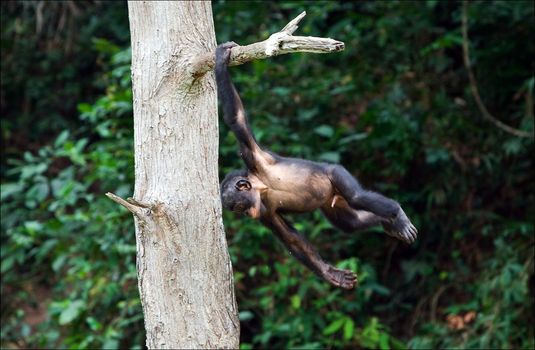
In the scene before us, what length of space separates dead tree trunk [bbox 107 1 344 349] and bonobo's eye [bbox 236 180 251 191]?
1471mm

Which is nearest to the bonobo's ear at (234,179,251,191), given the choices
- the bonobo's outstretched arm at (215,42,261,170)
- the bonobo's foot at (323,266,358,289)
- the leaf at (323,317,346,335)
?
the bonobo's outstretched arm at (215,42,261,170)

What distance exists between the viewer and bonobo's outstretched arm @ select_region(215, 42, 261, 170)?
552 cm

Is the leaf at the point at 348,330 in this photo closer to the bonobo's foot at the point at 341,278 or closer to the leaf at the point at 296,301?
the leaf at the point at 296,301

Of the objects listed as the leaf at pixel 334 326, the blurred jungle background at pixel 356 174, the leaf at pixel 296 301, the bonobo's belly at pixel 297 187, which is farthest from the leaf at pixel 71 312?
the bonobo's belly at pixel 297 187

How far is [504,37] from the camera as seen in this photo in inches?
A: 395

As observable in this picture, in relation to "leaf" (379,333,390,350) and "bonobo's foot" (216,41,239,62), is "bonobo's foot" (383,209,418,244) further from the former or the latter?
"leaf" (379,333,390,350)

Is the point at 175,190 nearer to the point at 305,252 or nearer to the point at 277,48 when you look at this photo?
the point at 277,48

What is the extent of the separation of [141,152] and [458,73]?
270 inches

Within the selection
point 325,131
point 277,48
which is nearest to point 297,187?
point 277,48

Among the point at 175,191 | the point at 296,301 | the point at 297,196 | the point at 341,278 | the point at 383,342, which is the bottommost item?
the point at 383,342

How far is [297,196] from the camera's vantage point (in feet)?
20.4

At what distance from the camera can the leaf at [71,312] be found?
8316 mm

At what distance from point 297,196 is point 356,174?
4.02 metres

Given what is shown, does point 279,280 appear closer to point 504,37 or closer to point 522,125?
point 522,125
